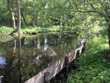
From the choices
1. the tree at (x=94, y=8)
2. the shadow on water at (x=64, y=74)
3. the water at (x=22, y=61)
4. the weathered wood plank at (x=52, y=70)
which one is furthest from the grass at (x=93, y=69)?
the water at (x=22, y=61)

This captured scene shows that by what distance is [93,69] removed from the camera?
49.8 ft

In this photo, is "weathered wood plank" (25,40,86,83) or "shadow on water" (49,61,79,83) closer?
"weathered wood plank" (25,40,86,83)

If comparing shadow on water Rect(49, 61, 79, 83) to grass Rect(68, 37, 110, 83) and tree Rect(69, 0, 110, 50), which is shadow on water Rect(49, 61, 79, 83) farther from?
tree Rect(69, 0, 110, 50)

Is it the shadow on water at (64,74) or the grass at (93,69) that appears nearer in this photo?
the grass at (93,69)

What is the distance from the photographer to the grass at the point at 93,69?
536 inches

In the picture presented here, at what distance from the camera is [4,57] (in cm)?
2058

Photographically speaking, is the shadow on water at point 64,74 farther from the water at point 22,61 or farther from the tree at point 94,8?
the tree at point 94,8

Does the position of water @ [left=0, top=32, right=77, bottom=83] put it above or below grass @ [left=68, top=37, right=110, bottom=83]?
below

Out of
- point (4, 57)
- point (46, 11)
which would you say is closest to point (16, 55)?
point (4, 57)

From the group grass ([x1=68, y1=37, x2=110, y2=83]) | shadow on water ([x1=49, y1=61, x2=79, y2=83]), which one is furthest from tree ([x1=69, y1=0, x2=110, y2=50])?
shadow on water ([x1=49, y1=61, x2=79, y2=83])

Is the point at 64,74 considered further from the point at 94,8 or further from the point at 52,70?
the point at 94,8

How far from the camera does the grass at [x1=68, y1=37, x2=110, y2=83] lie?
44.7ft

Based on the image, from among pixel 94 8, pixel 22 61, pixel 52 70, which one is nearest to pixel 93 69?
pixel 52 70

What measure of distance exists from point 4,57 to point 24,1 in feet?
80.7
